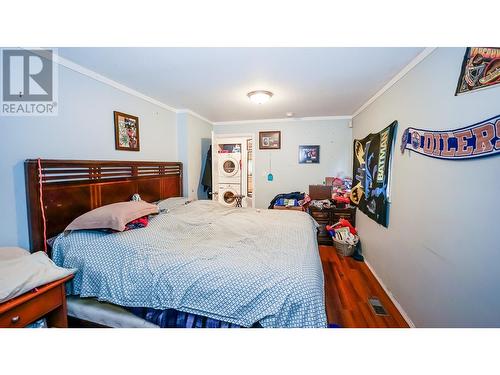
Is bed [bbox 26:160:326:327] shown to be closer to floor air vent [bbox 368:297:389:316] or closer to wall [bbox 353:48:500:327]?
A: wall [bbox 353:48:500:327]

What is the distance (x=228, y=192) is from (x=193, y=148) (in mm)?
1448

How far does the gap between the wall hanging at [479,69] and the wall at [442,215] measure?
45mm

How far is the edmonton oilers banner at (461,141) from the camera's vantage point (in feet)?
3.32

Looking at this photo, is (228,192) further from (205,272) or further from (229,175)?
(205,272)

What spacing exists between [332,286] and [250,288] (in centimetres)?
164

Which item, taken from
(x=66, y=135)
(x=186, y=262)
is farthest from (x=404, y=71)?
(x=66, y=135)

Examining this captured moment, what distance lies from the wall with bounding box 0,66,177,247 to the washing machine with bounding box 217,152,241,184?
1989 mm

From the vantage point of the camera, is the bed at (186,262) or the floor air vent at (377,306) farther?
the floor air vent at (377,306)

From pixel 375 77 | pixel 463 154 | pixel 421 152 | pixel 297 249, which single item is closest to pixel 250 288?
pixel 297 249

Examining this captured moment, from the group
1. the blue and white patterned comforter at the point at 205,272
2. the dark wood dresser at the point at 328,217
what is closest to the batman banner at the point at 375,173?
the dark wood dresser at the point at 328,217

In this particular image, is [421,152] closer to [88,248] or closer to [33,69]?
[88,248]

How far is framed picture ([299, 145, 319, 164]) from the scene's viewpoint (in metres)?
4.03

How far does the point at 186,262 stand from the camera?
1.32 metres

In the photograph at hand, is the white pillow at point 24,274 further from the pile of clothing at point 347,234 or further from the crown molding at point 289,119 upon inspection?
the crown molding at point 289,119
